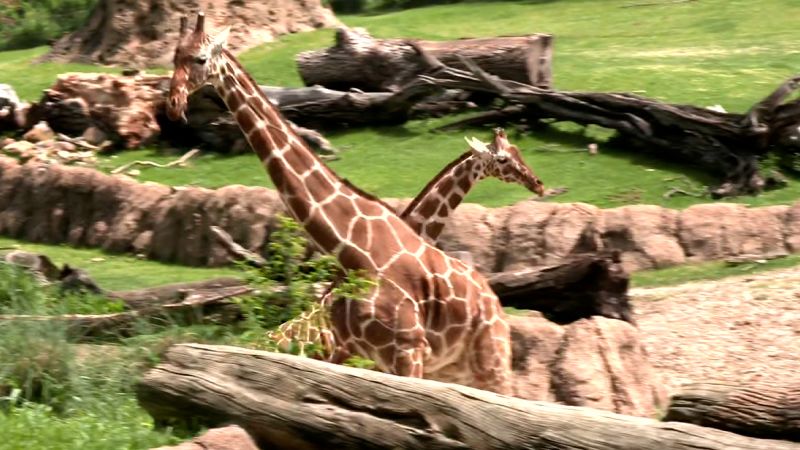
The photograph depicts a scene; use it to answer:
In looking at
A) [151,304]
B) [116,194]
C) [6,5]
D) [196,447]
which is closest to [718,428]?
[196,447]

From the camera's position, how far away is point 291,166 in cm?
824

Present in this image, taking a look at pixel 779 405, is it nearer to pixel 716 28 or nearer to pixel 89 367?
pixel 89 367

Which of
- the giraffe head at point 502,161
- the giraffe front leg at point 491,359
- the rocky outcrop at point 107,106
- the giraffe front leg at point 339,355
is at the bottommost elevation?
the rocky outcrop at point 107,106

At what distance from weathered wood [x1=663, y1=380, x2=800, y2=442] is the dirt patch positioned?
4.17m

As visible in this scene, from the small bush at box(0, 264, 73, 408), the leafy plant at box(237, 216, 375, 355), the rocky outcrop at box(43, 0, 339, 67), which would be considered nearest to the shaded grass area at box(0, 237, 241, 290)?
the leafy plant at box(237, 216, 375, 355)

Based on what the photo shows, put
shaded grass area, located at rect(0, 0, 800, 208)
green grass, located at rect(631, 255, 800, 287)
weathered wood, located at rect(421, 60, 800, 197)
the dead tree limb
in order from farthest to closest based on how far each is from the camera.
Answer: shaded grass area, located at rect(0, 0, 800, 208)
weathered wood, located at rect(421, 60, 800, 197)
green grass, located at rect(631, 255, 800, 287)
the dead tree limb

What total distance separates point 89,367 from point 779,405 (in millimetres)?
3876

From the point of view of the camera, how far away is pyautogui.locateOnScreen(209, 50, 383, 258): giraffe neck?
803cm

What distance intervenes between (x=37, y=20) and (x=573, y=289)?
19.0 meters

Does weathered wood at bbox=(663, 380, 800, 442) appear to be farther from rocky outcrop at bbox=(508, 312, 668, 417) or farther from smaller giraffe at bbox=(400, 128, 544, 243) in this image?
smaller giraffe at bbox=(400, 128, 544, 243)

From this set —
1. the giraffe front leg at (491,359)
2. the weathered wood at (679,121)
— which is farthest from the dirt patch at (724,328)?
the weathered wood at (679,121)

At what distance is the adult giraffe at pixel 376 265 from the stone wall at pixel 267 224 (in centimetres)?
223

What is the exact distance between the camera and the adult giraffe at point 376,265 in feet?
25.3

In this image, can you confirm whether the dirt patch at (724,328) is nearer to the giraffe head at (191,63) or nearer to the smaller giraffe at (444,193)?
the smaller giraffe at (444,193)
